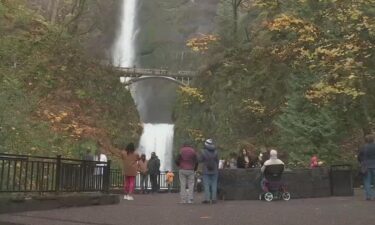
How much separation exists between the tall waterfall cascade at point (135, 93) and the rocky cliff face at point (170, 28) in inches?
42.3

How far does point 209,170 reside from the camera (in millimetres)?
15148

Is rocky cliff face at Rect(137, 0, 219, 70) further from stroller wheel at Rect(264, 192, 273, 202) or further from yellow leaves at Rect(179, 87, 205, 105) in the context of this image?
stroller wheel at Rect(264, 192, 273, 202)

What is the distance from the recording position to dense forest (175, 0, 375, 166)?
18.7 m

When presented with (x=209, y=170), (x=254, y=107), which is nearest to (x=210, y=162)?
(x=209, y=170)

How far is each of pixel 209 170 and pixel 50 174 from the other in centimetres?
467

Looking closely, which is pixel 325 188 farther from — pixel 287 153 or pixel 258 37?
pixel 258 37

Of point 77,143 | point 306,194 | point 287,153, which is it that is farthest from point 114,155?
point 306,194

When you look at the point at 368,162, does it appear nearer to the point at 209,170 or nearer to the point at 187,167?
the point at 209,170

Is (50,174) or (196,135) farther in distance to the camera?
(196,135)

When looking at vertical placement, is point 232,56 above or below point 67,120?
above

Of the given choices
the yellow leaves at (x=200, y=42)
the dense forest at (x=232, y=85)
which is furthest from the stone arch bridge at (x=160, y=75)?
the yellow leaves at (x=200, y=42)

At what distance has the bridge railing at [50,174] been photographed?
11.0 metres

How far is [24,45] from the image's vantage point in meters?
28.8

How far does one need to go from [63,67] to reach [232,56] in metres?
12.3
